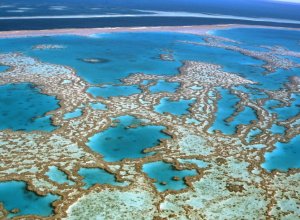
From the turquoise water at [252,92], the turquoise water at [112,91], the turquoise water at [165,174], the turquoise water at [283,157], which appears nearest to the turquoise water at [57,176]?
the turquoise water at [165,174]

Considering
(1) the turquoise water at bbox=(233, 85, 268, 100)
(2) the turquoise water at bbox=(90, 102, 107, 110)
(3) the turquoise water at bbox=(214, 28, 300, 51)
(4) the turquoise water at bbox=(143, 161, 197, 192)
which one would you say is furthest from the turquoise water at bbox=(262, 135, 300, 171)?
(3) the turquoise water at bbox=(214, 28, 300, 51)

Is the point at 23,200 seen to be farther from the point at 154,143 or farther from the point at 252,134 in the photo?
the point at 252,134

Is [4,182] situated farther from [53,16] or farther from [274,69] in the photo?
[53,16]

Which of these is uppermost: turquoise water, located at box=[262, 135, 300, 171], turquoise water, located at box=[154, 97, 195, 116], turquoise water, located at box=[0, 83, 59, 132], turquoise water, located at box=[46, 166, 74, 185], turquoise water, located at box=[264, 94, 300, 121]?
turquoise water, located at box=[264, 94, 300, 121]

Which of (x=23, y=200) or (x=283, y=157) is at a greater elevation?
(x=283, y=157)

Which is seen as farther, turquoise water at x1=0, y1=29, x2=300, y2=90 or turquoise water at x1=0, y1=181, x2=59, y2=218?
turquoise water at x1=0, y1=29, x2=300, y2=90

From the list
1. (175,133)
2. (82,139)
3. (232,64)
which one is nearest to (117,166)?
(82,139)

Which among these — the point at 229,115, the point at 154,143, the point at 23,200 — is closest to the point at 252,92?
the point at 229,115

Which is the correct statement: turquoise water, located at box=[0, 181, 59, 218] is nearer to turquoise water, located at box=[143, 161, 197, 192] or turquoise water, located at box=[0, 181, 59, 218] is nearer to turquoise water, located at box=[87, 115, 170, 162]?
turquoise water, located at box=[87, 115, 170, 162]
